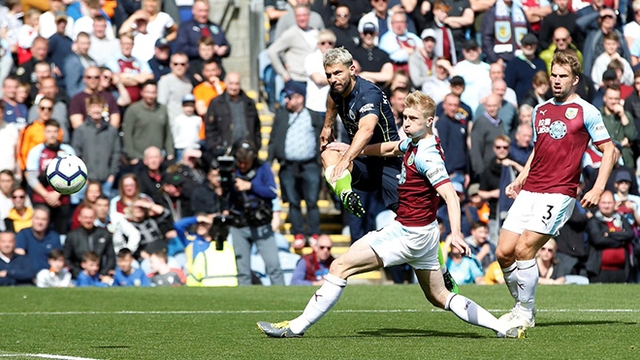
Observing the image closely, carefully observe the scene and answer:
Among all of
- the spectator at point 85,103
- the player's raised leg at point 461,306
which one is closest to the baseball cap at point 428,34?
the spectator at point 85,103

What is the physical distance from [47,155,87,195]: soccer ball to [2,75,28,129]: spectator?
8.14m

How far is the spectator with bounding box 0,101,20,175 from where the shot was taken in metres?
19.0

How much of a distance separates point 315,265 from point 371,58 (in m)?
3.71

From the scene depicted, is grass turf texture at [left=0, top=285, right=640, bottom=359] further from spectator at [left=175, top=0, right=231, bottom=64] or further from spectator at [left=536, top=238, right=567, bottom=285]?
spectator at [left=175, top=0, right=231, bottom=64]

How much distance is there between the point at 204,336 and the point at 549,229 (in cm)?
298

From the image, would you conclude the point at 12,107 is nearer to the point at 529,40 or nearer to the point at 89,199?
the point at 89,199

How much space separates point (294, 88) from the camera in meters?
19.4

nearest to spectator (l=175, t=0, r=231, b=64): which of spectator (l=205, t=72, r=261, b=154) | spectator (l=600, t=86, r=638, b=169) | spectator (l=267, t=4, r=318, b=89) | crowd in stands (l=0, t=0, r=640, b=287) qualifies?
crowd in stands (l=0, t=0, r=640, b=287)

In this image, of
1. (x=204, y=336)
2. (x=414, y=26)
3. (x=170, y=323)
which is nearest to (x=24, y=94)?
(x=414, y=26)

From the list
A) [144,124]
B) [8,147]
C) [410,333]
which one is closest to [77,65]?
[144,124]

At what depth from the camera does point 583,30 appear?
70.5 ft

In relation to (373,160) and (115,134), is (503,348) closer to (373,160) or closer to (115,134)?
(373,160)

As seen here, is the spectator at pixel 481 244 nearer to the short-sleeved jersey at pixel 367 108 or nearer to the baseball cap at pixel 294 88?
the baseball cap at pixel 294 88

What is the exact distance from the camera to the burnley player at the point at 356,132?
34.4ft
